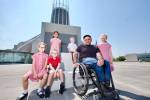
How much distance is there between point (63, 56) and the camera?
429 centimetres

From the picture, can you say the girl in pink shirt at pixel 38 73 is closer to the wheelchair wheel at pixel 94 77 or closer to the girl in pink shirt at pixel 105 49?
the wheelchair wheel at pixel 94 77

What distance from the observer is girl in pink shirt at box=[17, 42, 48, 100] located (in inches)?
107

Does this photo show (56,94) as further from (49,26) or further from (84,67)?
(49,26)

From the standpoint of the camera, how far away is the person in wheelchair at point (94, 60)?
2.51 m

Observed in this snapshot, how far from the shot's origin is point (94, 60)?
9.09 feet

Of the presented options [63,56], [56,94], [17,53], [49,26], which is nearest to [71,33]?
[49,26]

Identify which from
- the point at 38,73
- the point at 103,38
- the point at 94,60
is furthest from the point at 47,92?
the point at 103,38

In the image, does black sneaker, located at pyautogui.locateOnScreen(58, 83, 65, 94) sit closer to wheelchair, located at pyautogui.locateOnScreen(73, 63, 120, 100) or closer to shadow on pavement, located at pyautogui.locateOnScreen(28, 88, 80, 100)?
shadow on pavement, located at pyautogui.locateOnScreen(28, 88, 80, 100)

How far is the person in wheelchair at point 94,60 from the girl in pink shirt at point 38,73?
2.11 ft

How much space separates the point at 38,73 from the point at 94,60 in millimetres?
1040

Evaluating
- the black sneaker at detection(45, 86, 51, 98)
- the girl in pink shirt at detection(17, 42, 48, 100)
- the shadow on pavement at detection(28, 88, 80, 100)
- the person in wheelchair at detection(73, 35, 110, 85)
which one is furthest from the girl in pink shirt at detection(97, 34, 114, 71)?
the black sneaker at detection(45, 86, 51, 98)

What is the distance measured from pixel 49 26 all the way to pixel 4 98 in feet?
64.3

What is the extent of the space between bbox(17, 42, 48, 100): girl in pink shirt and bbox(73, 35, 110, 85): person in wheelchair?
643 millimetres

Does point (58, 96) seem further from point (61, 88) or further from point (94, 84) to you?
point (94, 84)
